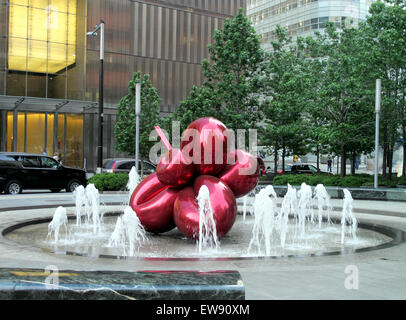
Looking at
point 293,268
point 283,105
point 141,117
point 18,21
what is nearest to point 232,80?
point 283,105

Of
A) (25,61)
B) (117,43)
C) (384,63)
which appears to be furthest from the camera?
(117,43)

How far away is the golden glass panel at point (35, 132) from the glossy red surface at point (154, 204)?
105ft

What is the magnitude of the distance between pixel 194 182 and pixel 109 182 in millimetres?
13558

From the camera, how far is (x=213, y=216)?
9.06 metres

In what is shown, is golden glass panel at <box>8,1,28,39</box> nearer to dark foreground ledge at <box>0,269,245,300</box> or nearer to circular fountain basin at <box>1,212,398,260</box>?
circular fountain basin at <box>1,212,398,260</box>

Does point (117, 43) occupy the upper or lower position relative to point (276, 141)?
A: upper

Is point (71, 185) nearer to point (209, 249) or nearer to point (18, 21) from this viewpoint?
point (209, 249)

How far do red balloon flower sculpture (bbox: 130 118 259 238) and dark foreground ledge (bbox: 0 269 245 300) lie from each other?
491 cm

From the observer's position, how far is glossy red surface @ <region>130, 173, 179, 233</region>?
998 cm

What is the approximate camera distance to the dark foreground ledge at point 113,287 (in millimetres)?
3885

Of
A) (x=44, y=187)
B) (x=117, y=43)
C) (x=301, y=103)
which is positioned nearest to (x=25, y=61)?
(x=117, y=43)

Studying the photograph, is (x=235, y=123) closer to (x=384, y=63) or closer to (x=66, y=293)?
(x=384, y=63)

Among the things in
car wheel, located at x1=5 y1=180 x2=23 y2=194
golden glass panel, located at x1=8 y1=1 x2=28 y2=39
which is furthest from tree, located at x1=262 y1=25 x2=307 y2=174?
golden glass panel, located at x1=8 y1=1 x2=28 y2=39
